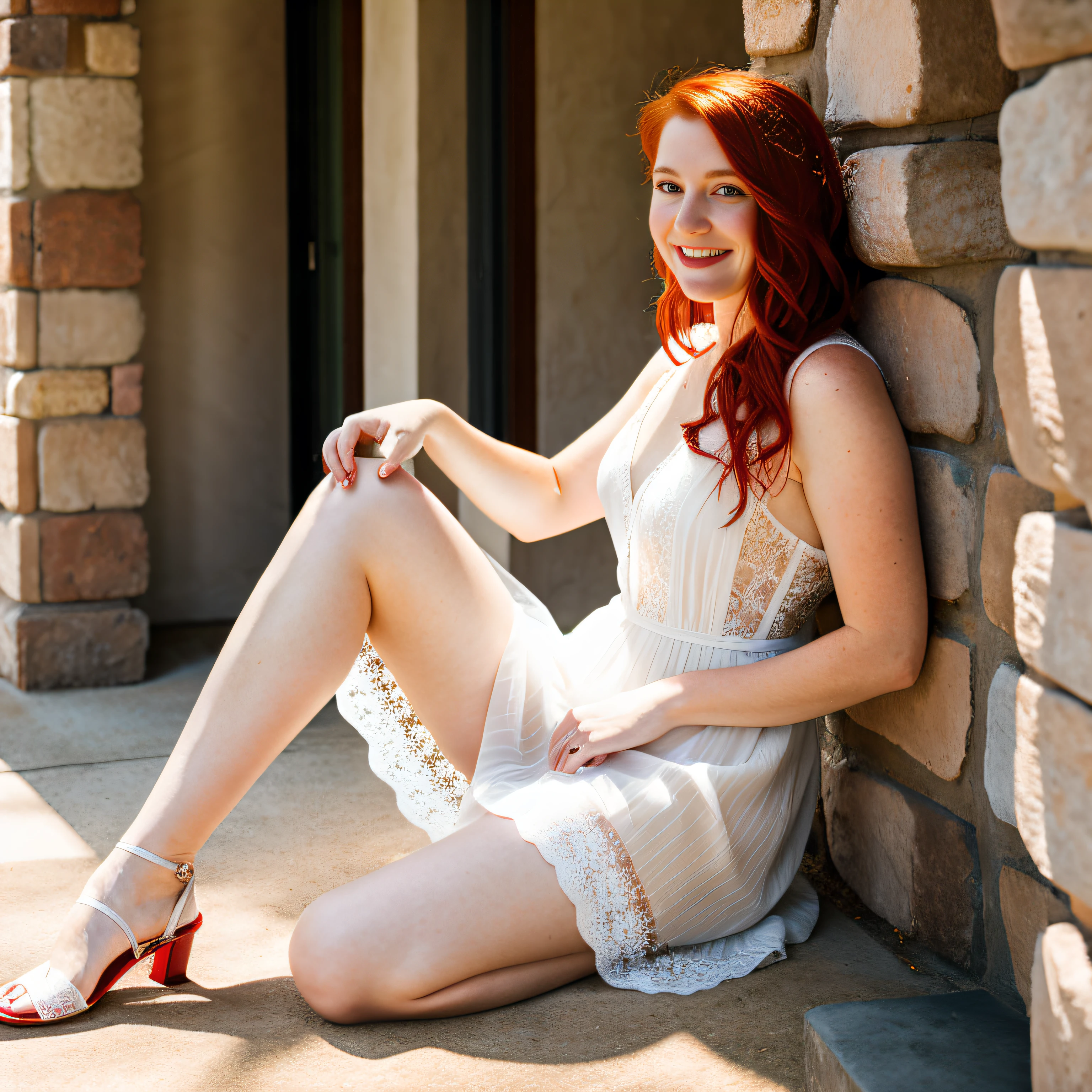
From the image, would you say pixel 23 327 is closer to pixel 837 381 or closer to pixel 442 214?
pixel 442 214

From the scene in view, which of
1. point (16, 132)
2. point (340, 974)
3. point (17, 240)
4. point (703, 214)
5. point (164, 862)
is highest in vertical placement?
point (16, 132)

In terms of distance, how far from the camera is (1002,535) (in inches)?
63.1

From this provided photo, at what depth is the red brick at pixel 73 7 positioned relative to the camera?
11.1 ft

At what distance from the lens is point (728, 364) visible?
1884 mm

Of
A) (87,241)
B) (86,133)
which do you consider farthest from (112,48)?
(87,241)

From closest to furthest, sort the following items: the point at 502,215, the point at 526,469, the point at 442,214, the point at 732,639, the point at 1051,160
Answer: the point at 1051,160 < the point at 732,639 < the point at 526,469 < the point at 442,214 < the point at 502,215

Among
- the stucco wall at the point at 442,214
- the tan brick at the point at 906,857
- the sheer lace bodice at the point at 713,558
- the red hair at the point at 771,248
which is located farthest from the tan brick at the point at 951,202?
the stucco wall at the point at 442,214

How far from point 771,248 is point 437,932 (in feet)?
3.55

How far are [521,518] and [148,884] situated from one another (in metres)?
0.90

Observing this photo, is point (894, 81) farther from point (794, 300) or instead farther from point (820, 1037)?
point (820, 1037)

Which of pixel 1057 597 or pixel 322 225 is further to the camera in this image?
pixel 322 225

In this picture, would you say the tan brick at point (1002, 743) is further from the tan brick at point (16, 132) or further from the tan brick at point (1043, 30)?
the tan brick at point (16, 132)

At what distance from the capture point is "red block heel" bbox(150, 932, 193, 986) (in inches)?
72.7

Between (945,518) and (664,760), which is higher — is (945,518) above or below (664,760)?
above
